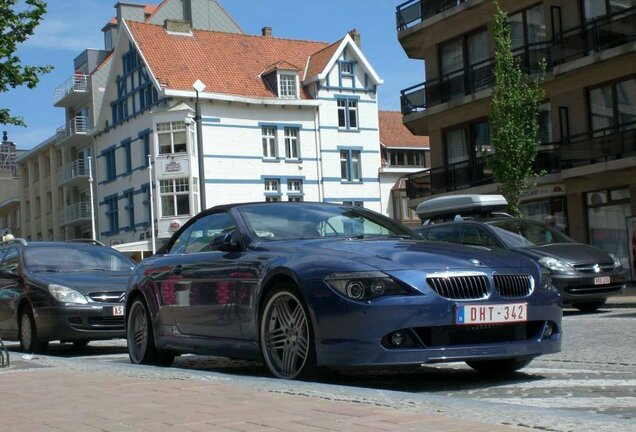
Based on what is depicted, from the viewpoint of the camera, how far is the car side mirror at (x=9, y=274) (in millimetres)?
13414

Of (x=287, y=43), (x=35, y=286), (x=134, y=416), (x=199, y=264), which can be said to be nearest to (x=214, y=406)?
(x=134, y=416)

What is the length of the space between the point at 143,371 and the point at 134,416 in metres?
2.58

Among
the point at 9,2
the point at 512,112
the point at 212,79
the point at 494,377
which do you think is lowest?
the point at 494,377

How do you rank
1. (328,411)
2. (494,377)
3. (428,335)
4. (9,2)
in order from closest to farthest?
(328,411), (428,335), (494,377), (9,2)

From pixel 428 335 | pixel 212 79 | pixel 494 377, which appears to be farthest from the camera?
pixel 212 79

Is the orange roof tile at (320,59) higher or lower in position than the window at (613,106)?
higher

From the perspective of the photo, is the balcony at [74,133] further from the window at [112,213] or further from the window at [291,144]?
the window at [291,144]

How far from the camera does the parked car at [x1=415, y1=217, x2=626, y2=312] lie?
16.7 meters

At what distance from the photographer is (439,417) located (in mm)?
5109

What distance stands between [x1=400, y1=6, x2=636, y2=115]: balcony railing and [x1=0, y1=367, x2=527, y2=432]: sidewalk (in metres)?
24.4

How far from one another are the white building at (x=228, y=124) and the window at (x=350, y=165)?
6cm

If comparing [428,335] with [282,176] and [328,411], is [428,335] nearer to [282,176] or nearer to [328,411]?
[328,411]

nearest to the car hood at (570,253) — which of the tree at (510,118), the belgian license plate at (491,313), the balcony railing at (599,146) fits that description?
the belgian license plate at (491,313)

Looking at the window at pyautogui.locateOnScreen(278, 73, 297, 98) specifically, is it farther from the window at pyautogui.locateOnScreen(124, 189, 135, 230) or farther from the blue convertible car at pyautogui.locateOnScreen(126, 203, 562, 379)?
the blue convertible car at pyautogui.locateOnScreen(126, 203, 562, 379)
